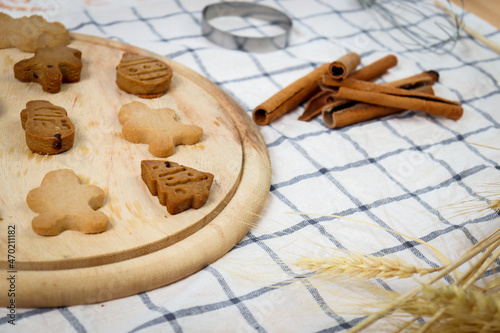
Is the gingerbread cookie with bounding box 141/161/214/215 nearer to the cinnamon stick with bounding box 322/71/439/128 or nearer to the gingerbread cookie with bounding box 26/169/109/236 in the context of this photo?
the gingerbread cookie with bounding box 26/169/109/236

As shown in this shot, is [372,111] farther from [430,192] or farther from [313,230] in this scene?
[313,230]

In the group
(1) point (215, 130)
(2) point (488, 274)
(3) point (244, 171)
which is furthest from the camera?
(1) point (215, 130)

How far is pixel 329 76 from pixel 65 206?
43.7 inches

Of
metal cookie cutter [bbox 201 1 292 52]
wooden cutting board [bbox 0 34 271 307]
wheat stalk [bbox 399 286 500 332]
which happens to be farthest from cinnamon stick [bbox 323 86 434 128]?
wheat stalk [bbox 399 286 500 332]

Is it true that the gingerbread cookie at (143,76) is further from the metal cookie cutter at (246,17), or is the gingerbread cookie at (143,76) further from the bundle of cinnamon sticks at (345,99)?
the metal cookie cutter at (246,17)

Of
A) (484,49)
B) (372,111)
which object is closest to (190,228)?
(372,111)

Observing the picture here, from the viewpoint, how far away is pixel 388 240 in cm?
158

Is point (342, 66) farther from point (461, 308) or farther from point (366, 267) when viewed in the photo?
point (461, 308)

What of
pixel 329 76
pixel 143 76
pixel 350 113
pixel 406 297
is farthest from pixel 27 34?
pixel 406 297

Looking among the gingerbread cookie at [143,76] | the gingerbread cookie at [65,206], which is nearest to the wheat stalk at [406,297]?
the gingerbread cookie at [65,206]

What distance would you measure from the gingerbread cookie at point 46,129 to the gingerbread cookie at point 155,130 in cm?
17

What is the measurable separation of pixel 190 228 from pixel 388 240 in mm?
593

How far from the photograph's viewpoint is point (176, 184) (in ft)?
4.74

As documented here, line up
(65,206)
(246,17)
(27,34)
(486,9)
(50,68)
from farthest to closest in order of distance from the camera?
1. (486,9)
2. (246,17)
3. (27,34)
4. (50,68)
5. (65,206)
